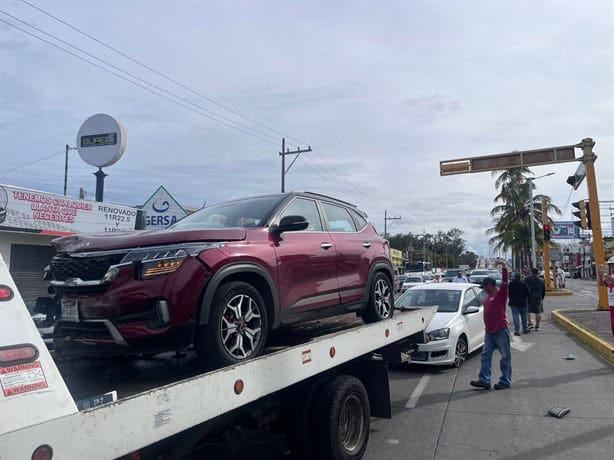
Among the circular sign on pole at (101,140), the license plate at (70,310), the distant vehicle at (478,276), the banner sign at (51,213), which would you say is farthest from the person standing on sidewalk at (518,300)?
the banner sign at (51,213)

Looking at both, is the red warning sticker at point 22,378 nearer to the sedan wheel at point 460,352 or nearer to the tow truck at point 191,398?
the tow truck at point 191,398

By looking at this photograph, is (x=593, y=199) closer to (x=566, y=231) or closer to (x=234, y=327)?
(x=234, y=327)

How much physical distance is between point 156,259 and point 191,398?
970 millimetres

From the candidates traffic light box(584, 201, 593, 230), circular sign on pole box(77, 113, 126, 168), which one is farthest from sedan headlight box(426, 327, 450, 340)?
traffic light box(584, 201, 593, 230)

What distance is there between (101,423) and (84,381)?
1160 mm

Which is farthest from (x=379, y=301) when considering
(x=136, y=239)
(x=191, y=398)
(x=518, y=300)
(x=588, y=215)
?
(x=588, y=215)

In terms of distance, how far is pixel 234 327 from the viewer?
12.3 feet

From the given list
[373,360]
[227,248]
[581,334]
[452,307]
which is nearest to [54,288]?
[227,248]

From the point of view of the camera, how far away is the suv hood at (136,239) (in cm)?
362

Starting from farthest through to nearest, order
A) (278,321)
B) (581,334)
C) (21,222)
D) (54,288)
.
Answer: (21,222), (581,334), (278,321), (54,288)

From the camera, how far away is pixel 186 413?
9.56ft

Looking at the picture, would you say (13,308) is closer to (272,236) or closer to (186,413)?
(186,413)

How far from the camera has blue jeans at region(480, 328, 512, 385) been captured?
7859 mm

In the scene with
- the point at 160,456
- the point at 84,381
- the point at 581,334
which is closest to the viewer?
the point at 160,456
